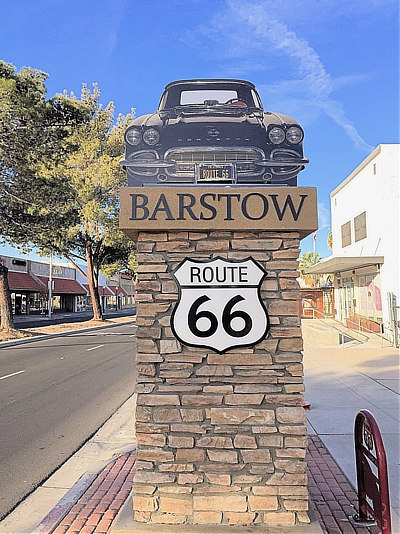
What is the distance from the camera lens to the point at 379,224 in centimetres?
2008

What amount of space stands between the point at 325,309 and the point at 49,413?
2604 cm

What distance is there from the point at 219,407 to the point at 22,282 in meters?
44.8

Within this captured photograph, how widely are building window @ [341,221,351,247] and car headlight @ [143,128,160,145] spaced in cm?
2242

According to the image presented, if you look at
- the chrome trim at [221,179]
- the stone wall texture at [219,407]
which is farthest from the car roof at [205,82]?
the stone wall texture at [219,407]

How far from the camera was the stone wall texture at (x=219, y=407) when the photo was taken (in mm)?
3361

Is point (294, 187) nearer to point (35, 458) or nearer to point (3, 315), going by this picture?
point (35, 458)

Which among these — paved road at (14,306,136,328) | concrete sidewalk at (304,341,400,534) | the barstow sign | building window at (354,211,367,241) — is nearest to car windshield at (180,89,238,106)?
the barstow sign

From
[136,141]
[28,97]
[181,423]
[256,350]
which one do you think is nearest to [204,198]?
[136,141]

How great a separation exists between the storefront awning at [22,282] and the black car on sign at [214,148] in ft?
134

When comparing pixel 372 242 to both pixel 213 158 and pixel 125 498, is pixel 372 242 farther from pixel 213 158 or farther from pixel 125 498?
pixel 125 498

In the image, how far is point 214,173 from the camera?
3.78 metres

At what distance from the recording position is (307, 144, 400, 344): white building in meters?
19.2

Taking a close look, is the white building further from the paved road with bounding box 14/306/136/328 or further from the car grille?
the paved road with bounding box 14/306/136/328

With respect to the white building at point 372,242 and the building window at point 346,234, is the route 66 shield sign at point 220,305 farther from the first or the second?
the building window at point 346,234
